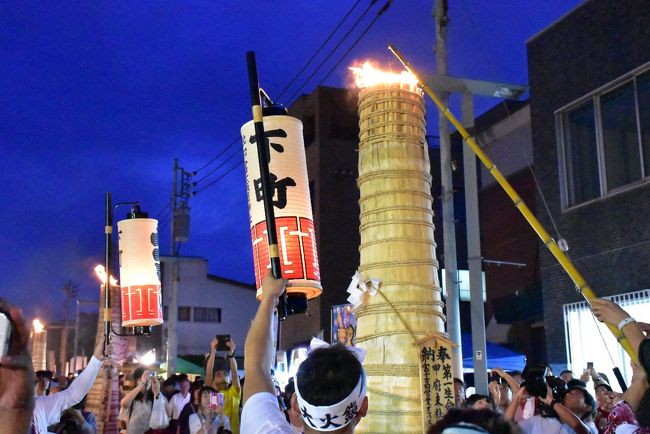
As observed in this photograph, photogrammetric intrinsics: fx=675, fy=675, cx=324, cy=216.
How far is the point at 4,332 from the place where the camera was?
6.55ft

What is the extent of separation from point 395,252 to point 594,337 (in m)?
8.61

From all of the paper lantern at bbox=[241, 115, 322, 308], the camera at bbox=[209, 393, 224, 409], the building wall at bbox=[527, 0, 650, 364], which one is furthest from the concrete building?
the paper lantern at bbox=[241, 115, 322, 308]

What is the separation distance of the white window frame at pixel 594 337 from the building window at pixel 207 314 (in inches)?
1182

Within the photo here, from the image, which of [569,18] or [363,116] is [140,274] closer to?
[363,116]

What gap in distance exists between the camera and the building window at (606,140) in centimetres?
1323

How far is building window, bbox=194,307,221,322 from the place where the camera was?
41194 mm

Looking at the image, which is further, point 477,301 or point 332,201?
point 332,201

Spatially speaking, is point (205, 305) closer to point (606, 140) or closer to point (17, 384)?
point (606, 140)

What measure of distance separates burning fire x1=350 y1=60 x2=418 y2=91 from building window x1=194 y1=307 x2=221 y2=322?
118 feet

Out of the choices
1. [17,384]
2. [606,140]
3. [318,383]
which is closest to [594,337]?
[606,140]

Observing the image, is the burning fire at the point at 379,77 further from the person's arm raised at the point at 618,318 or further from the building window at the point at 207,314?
the building window at the point at 207,314

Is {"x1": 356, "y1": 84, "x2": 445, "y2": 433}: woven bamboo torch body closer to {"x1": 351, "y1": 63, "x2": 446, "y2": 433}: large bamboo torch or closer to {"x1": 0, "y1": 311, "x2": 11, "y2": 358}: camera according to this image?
{"x1": 351, "y1": 63, "x2": 446, "y2": 433}: large bamboo torch

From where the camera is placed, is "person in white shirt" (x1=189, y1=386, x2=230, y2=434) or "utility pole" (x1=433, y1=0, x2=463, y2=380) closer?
"person in white shirt" (x1=189, y1=386, x2=230, y2=434)

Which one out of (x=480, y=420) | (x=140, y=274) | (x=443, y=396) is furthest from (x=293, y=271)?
(x=140, y=274)
